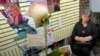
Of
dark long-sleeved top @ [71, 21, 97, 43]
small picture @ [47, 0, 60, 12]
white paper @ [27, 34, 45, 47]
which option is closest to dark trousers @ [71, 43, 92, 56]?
dark long-sleeved top @ [71, 21, 97, 43]

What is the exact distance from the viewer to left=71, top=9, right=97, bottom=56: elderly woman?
3.53 meters

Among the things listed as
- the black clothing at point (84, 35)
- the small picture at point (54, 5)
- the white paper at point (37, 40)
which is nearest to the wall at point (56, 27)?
the small picture at point (54, 5)

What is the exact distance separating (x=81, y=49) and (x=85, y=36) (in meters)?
0.25

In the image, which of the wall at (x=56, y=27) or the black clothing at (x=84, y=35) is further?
the black clothing at (x=84, y=35)

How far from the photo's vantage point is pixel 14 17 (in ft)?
8.13

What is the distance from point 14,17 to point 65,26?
1.39 m

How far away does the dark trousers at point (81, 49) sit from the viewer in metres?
3.52

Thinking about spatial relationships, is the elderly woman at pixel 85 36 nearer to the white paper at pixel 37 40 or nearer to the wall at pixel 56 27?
the wall at pixel 56 27

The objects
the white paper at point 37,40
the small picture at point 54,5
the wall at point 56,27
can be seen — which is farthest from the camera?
the small picture at point 54,5

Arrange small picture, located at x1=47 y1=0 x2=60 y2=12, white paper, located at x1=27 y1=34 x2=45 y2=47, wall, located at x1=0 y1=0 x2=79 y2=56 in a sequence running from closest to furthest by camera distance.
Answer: white paper, located at x1=27 y1=34 x2=45 y2=47, wall, located at x1=0 y1=0 x2=79 y2=56, small picture, located at x1=47 y1=0 x2=60 y2=12

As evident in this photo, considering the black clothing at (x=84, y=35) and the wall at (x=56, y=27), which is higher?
the wall at (x=56, y=27)

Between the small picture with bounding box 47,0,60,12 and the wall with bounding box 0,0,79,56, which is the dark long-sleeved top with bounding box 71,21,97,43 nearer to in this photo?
the wall with bounding box 0,0,79,56

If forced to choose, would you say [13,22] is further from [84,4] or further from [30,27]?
[84,4]

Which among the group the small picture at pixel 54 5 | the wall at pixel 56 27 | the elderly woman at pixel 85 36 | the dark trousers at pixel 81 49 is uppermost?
the small picture at pixel 54 5
